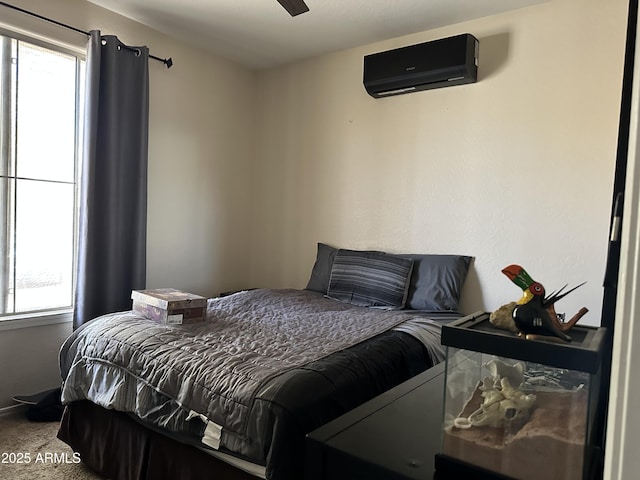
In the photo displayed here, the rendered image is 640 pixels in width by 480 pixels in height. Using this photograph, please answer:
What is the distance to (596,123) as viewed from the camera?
2516mm

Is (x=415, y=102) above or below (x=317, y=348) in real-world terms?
above

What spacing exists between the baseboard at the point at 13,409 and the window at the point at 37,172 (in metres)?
0.51

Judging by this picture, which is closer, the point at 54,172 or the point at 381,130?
the point at 54,172

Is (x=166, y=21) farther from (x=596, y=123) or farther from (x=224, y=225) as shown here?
(x=596, y=123)

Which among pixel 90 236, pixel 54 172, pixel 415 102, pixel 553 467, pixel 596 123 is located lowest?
pixel 553 467

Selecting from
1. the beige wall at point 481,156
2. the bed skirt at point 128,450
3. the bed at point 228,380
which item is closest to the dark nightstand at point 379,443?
the bed at point 228,380

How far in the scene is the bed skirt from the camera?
1.62 meters

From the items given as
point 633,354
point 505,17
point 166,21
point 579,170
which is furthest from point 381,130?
point 633,354

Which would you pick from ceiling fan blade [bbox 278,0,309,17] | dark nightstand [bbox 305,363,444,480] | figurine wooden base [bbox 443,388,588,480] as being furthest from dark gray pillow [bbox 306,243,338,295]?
figurine wooden base [bbox 443,388,588,480]

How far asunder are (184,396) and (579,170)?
2.33m

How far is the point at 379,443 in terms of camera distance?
3.06ft

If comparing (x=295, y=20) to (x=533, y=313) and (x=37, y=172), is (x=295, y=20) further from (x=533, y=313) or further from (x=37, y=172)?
(x=533, y=313)

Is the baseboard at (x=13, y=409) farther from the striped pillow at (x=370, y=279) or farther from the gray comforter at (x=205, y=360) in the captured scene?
the striped pillow at (x=370, y=279)

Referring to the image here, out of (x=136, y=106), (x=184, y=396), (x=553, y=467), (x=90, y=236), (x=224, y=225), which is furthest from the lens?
(x=224, y=225)
